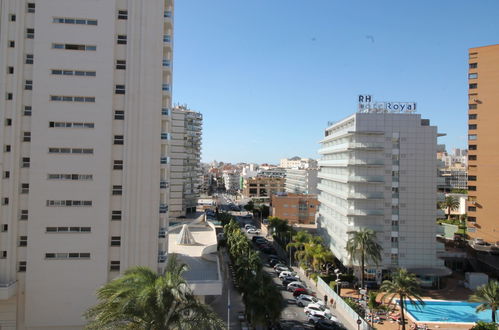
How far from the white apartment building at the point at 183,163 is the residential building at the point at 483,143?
57.0m

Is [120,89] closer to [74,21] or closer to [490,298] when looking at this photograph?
[74,21]

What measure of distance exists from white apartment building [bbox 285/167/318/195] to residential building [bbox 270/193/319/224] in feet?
97.9

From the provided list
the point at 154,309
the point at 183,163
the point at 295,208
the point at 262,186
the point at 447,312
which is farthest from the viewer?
the point at 262,186

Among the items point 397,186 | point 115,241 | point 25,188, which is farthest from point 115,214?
point 397,186

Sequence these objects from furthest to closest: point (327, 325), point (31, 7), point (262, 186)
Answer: point (262, 186), point (327, 325), point (31, 7)

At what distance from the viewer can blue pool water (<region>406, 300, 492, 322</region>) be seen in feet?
118

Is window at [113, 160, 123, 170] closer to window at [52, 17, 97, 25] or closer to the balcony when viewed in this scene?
window at [52, 17, 97, 25]

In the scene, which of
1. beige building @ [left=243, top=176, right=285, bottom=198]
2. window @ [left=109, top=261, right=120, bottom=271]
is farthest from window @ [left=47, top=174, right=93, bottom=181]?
beige building @ [left=243, top=176, right=285, bottom=198]

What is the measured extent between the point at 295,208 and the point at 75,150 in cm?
6746

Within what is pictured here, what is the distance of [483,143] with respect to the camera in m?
65.8

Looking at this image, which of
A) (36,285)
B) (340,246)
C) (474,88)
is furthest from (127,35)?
(474,88)

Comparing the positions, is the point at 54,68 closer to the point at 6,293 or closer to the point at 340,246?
the point at 6,293

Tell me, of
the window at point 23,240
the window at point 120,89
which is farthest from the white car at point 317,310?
the window at point 120,89

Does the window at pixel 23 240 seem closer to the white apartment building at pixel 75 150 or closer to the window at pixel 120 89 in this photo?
the white apartment building at pixel 75 150
